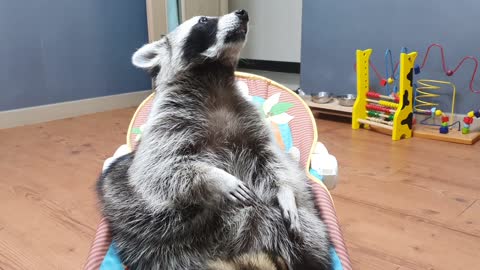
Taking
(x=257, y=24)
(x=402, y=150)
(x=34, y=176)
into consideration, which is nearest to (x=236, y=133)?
(x=34, y=176)

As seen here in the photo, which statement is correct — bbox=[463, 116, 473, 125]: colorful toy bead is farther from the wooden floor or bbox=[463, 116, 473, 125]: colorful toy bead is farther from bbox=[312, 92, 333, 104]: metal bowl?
bbox=[312, 92, 333, 104]: metal bowl

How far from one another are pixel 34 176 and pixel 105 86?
5.16 ft

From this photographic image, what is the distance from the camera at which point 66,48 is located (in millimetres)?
3234

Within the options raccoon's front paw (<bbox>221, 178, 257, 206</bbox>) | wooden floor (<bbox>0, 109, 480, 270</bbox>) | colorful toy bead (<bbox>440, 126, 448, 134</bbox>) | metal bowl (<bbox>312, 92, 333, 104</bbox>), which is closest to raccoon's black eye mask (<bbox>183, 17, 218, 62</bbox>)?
raccoon's front paw (<bbox>221, 178, 257, 206</bbox>)

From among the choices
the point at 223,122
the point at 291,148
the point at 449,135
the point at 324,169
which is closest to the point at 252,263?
the point at 223,122

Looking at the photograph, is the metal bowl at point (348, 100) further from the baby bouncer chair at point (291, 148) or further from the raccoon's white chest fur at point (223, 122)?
the raccoon's white chest fur at point (223, 122)

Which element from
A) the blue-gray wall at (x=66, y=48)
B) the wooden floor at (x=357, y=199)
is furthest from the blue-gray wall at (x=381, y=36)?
the blue-gray wall at (x=66, y=48)

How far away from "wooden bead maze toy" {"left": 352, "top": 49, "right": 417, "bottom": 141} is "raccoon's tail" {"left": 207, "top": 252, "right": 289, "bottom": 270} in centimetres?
198

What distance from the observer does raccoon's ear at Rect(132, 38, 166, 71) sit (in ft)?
3.98

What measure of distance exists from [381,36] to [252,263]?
2.54 m

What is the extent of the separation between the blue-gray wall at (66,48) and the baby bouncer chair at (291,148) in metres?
1.78

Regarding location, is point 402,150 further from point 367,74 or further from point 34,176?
point 34,176

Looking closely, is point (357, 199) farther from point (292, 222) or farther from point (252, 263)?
point (252, 263)

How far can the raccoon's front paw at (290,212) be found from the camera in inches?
38.0
